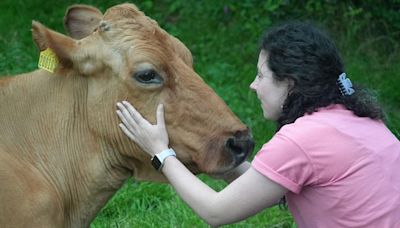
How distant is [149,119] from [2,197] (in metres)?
0.76

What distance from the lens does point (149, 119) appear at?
4.57 metres

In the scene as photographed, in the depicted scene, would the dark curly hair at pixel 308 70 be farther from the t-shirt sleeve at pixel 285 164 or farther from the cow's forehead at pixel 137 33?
the cow's forehead at pixel 137 33

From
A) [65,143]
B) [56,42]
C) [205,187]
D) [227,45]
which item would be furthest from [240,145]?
[227,45]

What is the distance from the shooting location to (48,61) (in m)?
4.73

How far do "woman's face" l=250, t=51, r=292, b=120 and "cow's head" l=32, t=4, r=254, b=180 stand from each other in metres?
0.16

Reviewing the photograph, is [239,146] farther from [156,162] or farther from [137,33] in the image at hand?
[137,33]

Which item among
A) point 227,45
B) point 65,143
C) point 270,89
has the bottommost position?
point 227,45

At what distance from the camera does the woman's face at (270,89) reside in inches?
175

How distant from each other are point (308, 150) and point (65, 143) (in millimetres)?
1266

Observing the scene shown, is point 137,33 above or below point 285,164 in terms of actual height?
above

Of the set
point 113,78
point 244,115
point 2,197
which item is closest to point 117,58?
point 113,78

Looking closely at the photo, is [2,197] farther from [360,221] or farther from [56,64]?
[360,221]

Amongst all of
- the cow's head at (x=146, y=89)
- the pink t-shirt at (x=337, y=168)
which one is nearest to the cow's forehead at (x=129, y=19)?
the cow's head at (x=146, y=89)

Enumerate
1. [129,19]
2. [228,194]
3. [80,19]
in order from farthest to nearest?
[80,19] → [129,19] → [228,194]
